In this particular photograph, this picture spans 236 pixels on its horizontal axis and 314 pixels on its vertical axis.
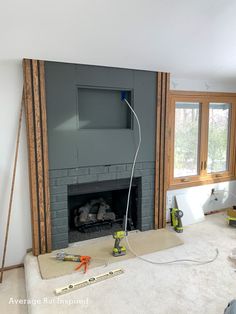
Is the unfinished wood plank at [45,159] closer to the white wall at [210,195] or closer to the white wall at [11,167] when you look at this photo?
the white wall at [11,167]

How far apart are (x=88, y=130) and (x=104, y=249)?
140 centimetres

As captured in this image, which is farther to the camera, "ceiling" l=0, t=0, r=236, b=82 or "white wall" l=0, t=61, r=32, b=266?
"white wall" l=0, t=61, r=32, b=266

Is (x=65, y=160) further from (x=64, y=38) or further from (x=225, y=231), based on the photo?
(x=225, y=231)

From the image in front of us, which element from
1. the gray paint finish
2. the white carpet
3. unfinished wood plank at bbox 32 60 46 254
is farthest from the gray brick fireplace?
the white carpet

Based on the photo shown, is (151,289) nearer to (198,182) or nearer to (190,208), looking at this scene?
(190,208)

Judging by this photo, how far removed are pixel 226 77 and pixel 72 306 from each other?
353cm

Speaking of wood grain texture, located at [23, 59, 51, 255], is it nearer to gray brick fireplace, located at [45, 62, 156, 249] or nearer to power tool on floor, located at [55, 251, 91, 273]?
gray brick fireplace, located at [45, 62, 156, 249]

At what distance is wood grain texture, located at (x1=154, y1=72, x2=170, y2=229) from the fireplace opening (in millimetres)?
274

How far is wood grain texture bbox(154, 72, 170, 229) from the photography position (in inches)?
127

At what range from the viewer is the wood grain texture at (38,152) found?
2.55 meters

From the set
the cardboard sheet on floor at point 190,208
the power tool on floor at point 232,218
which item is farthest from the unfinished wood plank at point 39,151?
the power tool on floor at point 232,218

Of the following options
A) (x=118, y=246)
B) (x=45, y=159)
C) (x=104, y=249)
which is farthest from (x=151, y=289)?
(x=45, y=159)

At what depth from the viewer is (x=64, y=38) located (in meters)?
2.09

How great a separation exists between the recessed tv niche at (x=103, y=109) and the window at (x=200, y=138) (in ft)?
2.47
